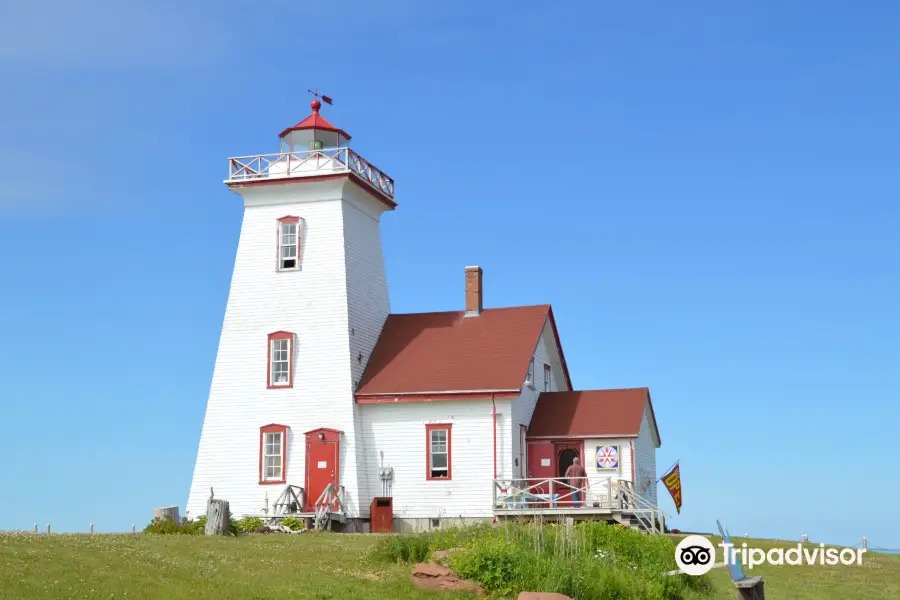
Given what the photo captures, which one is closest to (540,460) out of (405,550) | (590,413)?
(590,413)

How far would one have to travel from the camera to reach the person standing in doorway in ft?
107

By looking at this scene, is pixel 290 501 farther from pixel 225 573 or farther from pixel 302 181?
pixel 225 573

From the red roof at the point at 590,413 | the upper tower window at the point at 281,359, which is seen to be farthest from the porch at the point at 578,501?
the upper tower window at the point at 281,359

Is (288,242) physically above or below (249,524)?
above

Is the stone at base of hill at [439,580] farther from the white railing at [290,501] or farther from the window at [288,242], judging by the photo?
the window at [288,242]

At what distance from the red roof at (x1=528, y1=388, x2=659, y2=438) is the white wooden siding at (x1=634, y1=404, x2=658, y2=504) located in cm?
54

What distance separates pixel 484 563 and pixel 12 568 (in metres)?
8.45

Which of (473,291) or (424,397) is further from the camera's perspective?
(473,291)

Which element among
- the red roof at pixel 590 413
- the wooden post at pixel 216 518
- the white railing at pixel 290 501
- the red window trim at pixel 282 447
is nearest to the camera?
the wooden post at pixel 216 518

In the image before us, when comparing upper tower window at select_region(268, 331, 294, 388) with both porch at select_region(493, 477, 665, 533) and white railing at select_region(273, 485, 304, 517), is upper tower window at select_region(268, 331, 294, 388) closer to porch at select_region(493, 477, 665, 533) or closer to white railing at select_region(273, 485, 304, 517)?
white railing at select_region(273, 485, 304, 517)

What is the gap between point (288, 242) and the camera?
3638 centimetres

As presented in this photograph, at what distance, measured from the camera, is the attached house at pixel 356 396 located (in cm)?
3366

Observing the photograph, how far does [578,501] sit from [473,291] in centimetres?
1005

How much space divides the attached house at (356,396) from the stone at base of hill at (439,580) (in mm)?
11295
